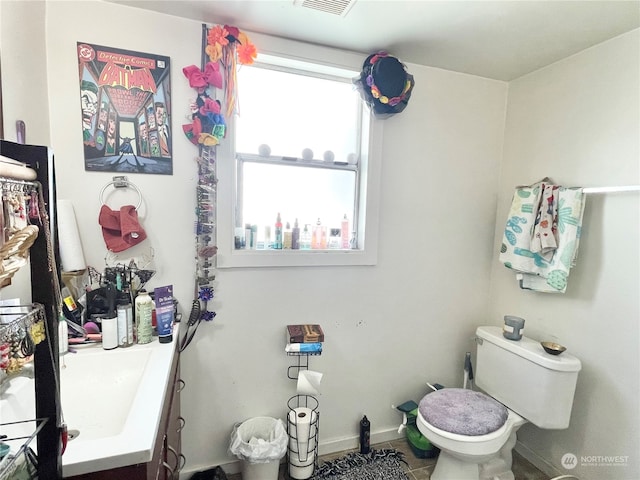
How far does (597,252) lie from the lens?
5.20ft

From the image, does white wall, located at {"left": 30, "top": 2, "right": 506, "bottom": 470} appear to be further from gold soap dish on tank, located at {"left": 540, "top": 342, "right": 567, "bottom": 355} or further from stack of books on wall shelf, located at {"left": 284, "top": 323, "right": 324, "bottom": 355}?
gold soap dish on tank, located at {"left": 540, "top": 342, "right": 567, "bottom": 355}

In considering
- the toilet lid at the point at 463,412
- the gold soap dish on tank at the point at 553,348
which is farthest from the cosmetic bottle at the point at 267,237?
the gold soap dish on tank at the point at 553,348

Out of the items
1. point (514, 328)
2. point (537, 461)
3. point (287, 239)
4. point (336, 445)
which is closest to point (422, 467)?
→ point (336, 445)

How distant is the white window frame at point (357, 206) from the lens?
5.19ft

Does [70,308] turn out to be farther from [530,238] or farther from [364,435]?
[530,238]

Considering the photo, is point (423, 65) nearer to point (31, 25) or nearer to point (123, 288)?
point (31, 25)

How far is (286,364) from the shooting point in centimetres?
176

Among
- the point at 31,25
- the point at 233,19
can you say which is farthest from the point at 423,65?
the point at 31,25

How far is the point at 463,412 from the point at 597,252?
103cm

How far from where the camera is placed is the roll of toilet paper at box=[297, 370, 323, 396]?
162 cm

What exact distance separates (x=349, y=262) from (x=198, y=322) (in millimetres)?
852

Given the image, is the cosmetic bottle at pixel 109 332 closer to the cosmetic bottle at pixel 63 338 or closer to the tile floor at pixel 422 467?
the cosmetic bottle at pixel 63 338

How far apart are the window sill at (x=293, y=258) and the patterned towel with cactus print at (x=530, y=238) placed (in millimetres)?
791

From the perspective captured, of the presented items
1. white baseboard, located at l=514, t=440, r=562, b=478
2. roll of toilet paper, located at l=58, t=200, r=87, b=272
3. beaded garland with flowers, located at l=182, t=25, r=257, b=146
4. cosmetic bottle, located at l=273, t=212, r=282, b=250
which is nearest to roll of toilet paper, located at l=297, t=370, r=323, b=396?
cosmetic bottle, located at l=273, t=212, r=282, b=250
